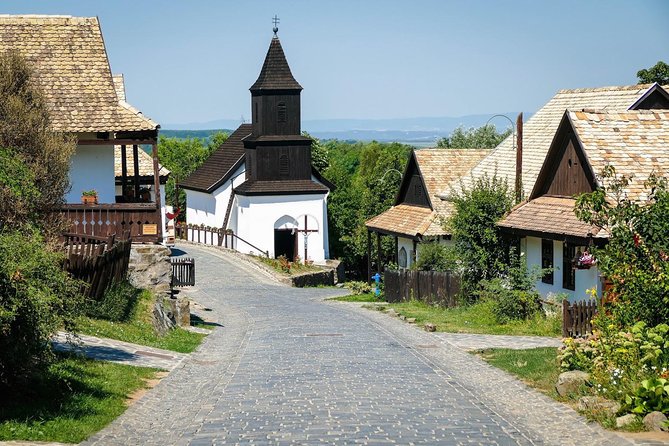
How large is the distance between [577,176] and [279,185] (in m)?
41.7

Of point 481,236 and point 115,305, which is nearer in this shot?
point 115,305

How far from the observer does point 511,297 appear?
1129 inches

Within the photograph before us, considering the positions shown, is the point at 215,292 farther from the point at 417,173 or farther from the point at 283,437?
the point at 283,437

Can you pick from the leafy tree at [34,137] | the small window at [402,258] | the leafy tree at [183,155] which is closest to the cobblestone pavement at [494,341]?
the leafy tree at [34,137]

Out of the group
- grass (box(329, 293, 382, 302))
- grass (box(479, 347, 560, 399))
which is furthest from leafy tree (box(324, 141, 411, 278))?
grass (box(479, 347, 560, 399))

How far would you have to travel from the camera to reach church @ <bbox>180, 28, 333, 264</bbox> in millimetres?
69750

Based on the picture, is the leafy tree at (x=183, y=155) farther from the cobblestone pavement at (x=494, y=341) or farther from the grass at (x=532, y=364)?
the grass at (x=532, y=364)

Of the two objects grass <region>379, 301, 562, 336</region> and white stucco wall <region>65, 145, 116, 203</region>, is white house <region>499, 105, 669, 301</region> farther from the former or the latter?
white stucco wall <region>65, 145, 116, 203</region>

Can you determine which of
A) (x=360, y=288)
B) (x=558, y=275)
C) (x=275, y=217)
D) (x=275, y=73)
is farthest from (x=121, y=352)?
(x=275, y=73)

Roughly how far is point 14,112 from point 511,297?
565 inches

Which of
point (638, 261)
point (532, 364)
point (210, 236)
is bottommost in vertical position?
point (532, 364)

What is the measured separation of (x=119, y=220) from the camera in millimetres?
27719

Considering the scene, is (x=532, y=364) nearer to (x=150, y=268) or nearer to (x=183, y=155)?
(x=150, y=268)

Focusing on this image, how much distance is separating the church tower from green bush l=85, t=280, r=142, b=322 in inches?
1754
